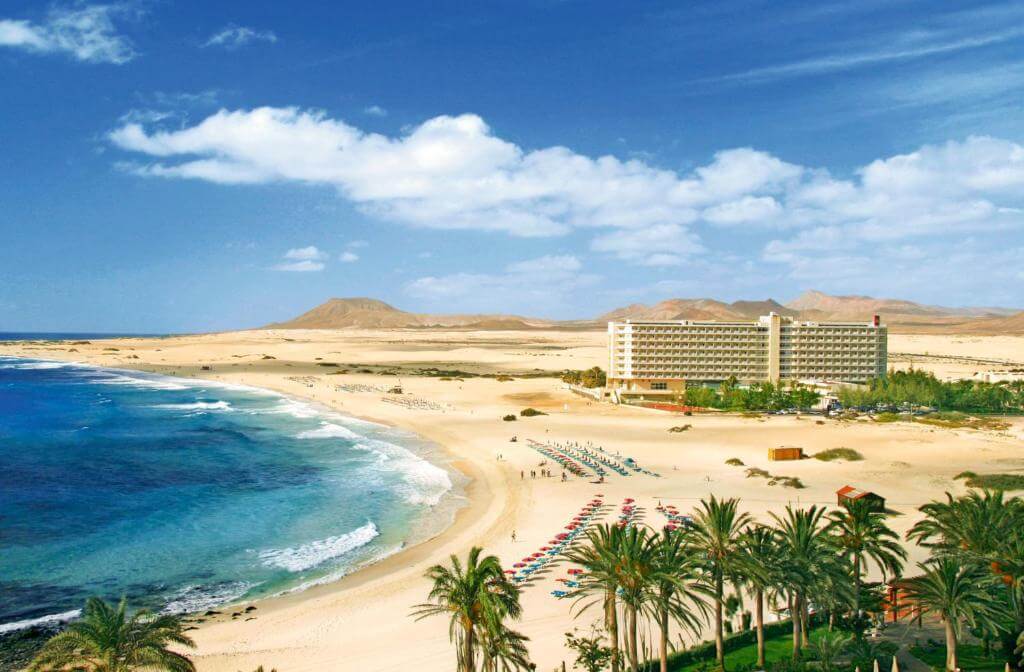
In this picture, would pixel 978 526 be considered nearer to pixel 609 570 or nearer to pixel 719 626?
pixel 719 626

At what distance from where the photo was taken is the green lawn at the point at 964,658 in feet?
65.7

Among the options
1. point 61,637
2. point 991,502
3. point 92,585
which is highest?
point 991,502

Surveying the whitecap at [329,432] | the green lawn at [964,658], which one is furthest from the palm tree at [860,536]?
the whitecap at [329,432]

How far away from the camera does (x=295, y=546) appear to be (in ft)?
122

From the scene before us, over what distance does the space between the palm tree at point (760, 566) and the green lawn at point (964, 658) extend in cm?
471

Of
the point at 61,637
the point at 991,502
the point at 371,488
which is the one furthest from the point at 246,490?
the point at 991,502

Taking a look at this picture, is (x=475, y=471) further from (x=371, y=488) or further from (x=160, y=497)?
(x=160, y=497)

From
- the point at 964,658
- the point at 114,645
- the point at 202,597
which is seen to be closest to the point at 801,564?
the point at 964,658

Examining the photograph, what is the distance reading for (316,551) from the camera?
36344 mm

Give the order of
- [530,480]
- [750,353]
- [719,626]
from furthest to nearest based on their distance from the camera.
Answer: [750,353], [530,480], [719,626]

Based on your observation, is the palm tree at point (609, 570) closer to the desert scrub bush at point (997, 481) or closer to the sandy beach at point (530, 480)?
the sandy beach at point (530, 480)

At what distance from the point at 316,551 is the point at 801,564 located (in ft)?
80.8

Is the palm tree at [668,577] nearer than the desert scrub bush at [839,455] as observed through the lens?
Yes

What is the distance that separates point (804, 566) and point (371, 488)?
3355 centimetres
